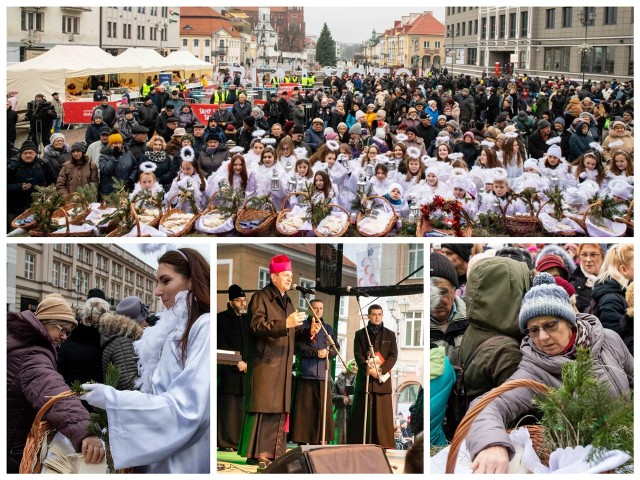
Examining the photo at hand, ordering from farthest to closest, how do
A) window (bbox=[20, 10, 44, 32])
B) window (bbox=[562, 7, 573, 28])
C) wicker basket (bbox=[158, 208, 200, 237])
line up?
window (bbox=[562, 7, 573, 28]) → window (bbox=[20, 10, 44, 32]) → wicker basket (bbox=[158, 208, 200, 237])

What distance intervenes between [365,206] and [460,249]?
395cm

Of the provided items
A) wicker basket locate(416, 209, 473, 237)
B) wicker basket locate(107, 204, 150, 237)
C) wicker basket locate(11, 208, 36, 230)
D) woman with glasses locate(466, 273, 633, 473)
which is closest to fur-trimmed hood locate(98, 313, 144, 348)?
woman with glasses locate(466, 273, 633, 473)

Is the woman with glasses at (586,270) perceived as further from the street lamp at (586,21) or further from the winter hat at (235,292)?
the street lamp at (586,21)

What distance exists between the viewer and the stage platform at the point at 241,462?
4.59 meters

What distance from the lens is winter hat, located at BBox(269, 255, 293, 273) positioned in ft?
15.0

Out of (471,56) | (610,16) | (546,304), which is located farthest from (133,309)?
(471,56)

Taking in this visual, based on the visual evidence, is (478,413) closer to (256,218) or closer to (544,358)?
(544,358)

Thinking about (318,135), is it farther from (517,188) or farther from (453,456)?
(453,456)

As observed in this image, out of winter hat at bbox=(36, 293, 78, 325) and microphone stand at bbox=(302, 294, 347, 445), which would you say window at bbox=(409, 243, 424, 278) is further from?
winter hat at bbox=(36, 293, 78, 325)

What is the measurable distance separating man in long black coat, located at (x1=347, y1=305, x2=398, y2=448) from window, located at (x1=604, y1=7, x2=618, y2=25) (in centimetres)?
3240

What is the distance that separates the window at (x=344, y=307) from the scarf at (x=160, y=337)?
0.78 meters

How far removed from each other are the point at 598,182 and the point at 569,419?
5.60 meters

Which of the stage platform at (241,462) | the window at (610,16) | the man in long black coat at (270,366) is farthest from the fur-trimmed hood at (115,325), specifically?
the window at (610,16)
